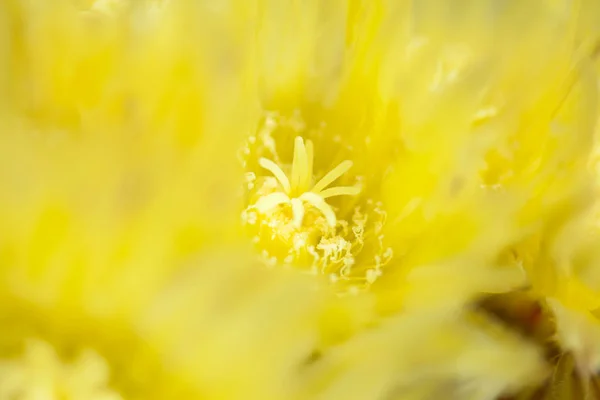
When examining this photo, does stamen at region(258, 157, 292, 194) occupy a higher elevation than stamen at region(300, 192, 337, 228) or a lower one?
higher

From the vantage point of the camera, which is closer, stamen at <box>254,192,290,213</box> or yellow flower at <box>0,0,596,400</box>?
yellow flower at <box>0,0,596,400</box>

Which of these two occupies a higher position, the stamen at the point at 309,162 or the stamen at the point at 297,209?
the stamen at the point at 309,162

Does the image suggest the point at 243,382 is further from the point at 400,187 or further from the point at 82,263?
the point at 400,187

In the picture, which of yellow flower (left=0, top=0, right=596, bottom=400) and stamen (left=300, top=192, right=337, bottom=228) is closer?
yellow flower (left=0, top=0, right=596, bottom=400)

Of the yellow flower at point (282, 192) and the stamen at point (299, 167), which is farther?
the stamen at point (299, 167)

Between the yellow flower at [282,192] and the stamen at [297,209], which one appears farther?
the stamen at [297,209]
